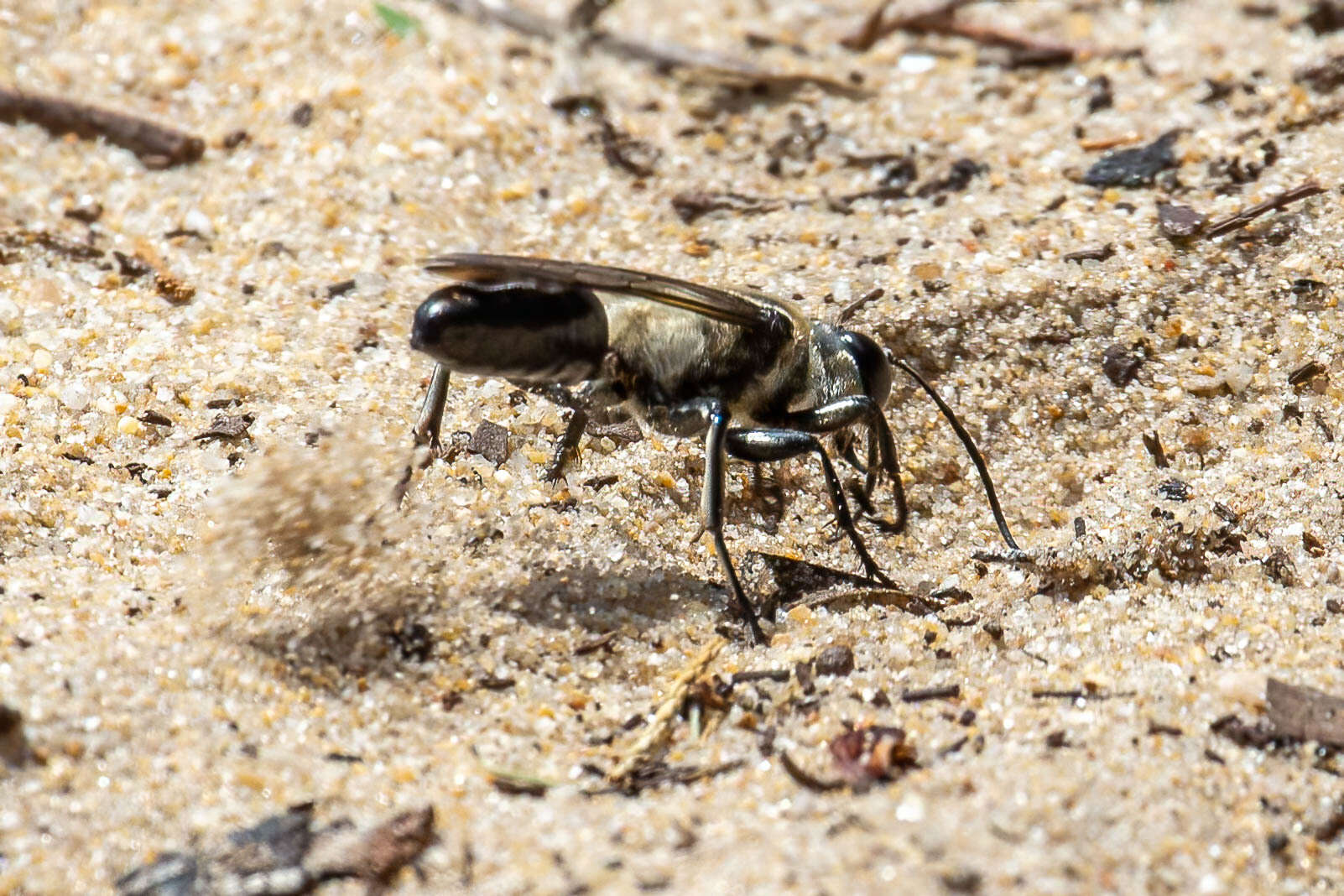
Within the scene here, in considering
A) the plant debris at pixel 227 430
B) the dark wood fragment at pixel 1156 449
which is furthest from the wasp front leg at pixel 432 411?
the dark wood fragment at pixel 1156 449

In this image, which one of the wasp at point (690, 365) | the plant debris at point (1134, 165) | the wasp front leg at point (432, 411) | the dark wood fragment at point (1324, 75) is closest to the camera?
the wasp at point (690, 365)

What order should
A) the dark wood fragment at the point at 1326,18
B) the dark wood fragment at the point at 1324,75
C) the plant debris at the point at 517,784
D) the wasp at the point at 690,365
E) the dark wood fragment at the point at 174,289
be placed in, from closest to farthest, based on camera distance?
the plant debris at the point at 517,784
the wasp at the point at 690,365
the dark wood fragment at the point at 174,289
the dark wood fragment at the point at 1324,75
the dark wood fragment at the point at 1326,18

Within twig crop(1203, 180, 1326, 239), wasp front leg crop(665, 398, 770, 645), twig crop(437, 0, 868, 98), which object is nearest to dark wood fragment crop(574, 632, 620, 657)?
wasp front leg crop(665, 398, 770, 645)

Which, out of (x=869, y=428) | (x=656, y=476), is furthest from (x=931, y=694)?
(x=656, y=476)

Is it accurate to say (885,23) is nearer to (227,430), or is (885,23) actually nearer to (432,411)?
(432,411)

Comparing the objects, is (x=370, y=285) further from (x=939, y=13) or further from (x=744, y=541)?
(x=939, y=13)

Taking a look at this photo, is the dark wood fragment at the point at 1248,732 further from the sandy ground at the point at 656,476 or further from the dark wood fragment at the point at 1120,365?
the dark wood fragment at the point at 1120,365

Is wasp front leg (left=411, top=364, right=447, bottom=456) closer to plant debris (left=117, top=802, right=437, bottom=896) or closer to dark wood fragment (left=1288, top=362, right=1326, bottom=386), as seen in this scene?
plant debris (left=117, top=802, right=437, bottom=896)

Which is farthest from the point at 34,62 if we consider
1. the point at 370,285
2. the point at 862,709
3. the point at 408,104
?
the point at 862,709
